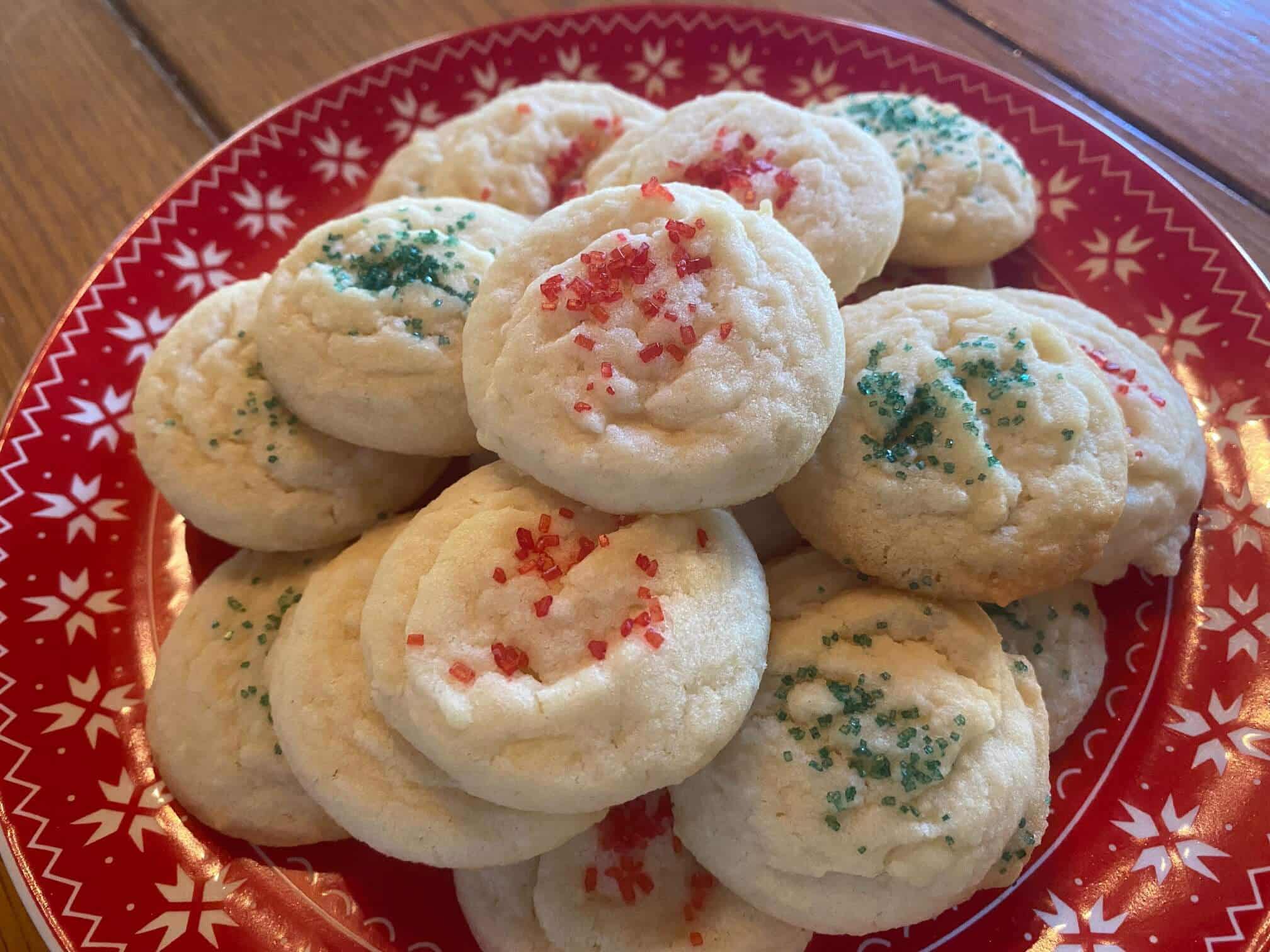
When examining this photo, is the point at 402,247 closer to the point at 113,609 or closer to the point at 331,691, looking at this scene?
the point at 331,691

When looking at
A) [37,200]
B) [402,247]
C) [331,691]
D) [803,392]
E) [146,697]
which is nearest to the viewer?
[803,392]

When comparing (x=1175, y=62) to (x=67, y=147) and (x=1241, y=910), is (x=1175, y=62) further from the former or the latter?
(x=67, y=147)

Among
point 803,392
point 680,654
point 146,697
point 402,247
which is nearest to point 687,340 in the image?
point 803,392

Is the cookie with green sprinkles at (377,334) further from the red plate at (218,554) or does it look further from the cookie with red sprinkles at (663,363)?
the red plate at (218,554)

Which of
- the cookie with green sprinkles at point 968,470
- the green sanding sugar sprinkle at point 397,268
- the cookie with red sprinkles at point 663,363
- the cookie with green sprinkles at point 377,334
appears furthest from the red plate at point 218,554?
the cookie with red sprinkles at point 663,363

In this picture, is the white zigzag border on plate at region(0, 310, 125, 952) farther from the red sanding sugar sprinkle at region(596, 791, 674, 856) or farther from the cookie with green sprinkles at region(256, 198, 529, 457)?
the red sanding sugar sprinkle at region(596, 791, 674, 856)

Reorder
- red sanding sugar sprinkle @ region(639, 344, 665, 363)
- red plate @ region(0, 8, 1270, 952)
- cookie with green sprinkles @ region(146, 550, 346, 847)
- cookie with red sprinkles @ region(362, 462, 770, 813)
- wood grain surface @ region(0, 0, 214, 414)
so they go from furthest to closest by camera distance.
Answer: wood grain surface @ region(0, 0, 214, 414), cookie with green sprinkles @ region(146, 550, 346, 847), red plate @ region(0, 8, 1270, 952), red sanding sugar sprinkle @ region(639, 344, 665, 363), cookie with red sprinkles @ region(362, 462, 770, 813)

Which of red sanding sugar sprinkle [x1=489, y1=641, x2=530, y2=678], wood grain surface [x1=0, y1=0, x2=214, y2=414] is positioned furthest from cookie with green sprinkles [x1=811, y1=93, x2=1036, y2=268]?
wood grain surface [x1=0, y1=0, x2=214, y2=414]
